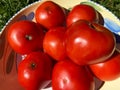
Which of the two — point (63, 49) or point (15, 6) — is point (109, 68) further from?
point (15, 6)

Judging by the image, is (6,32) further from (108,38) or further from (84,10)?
(108,38)

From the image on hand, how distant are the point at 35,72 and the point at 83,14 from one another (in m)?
0.31

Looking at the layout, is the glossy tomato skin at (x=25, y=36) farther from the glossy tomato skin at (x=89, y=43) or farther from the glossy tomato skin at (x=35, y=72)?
the glossy tomato skin at (x=89, y=43)

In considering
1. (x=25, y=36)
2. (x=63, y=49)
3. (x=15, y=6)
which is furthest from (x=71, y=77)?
(x=15, y=6)

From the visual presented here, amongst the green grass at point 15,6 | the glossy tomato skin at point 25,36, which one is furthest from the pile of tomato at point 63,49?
the green grass at point 15,6

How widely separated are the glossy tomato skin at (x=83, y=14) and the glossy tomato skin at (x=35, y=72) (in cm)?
20

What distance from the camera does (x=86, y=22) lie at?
121 centimetres

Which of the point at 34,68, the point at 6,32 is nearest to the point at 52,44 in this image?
Result: the point at 34,68

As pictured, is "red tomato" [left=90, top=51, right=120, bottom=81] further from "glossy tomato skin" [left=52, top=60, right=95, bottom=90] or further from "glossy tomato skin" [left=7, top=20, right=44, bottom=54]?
"glossy tomato skin" [left=7, top=20, right=44, bottom=54]

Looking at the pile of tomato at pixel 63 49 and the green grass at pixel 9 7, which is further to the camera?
the green grass at pixel 9 7

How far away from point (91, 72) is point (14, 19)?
16.1 inches

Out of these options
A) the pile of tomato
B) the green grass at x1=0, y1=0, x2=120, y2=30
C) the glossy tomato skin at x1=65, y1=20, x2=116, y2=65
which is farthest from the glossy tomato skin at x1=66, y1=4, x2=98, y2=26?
the green grass at x1=0, y1=0, x2=120, y2=30

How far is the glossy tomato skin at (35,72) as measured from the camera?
1.25 metres

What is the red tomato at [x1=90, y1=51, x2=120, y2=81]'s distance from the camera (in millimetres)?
1251
